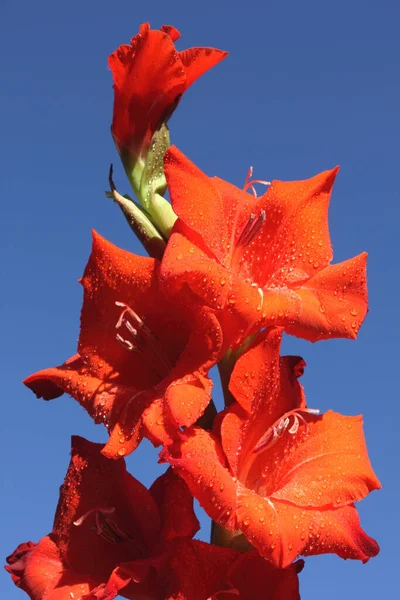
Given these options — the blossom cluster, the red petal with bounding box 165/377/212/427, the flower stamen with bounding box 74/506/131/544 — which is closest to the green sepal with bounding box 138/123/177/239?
the blossom cluster

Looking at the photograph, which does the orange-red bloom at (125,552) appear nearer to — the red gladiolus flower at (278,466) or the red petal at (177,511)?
the red petal at (177,511)

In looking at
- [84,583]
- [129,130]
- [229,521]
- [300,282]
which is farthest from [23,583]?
[129,130]

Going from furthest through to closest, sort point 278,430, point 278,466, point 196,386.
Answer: point 278,466
point 278,430
point 196,386

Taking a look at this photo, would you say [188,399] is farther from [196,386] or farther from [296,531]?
[296,531]

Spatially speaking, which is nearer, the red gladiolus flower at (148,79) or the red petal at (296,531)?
the red petal at (296,531)

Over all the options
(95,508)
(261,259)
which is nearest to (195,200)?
(261,259)

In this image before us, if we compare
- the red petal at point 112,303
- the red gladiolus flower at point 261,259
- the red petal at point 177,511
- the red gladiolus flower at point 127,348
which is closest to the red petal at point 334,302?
the red gladiolus flower at point 261,259
